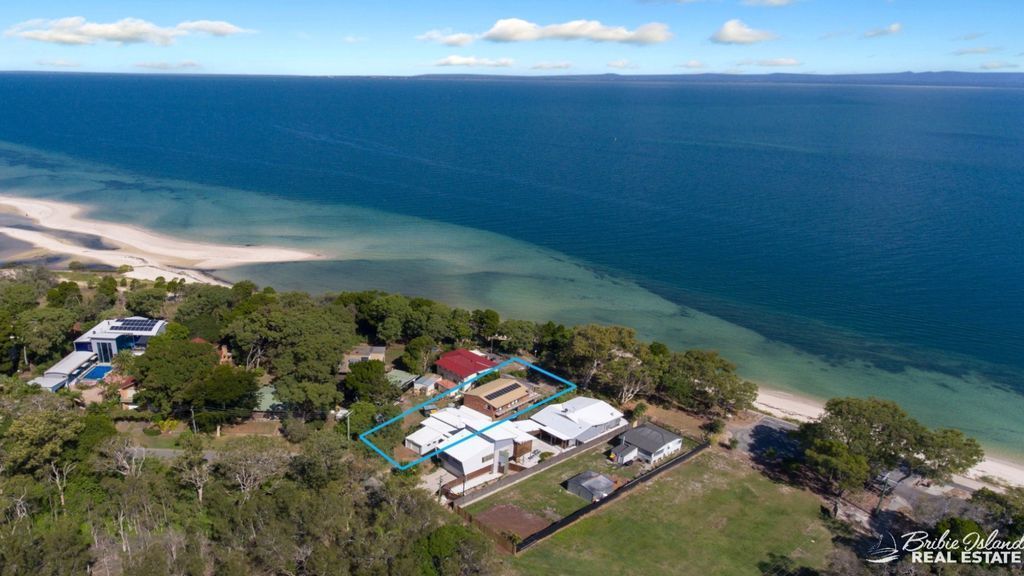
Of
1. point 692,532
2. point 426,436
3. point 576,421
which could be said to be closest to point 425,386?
point 426,436

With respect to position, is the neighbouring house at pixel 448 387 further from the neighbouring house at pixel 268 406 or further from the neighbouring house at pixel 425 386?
the neighbouring house at pixel 268 406

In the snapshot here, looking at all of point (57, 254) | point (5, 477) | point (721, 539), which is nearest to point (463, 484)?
point (721, 539)

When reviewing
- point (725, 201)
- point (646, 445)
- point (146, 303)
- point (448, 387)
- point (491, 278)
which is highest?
point (725, 201)

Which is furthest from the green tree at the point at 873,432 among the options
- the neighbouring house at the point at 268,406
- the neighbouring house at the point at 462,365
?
the neighbouring house at the point at 268,406

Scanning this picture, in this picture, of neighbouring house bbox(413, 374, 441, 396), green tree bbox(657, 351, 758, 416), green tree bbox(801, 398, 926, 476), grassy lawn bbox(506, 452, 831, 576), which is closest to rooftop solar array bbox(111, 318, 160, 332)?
neighbouring house bbox(413, 374, 441, 396)

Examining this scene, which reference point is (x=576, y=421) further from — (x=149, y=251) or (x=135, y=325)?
(x=149, y=251)

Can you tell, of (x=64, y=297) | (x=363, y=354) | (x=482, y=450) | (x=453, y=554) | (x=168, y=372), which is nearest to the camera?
(x=453, y=554)
